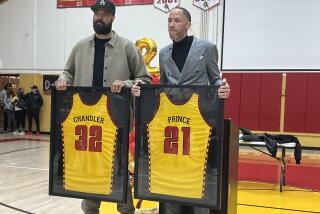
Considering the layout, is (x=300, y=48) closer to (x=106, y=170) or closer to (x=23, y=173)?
(x=23, y=173)

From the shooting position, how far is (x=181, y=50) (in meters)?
2.97

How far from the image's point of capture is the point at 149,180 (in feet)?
8.72

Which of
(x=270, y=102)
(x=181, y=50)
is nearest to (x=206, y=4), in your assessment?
(x=270, y=102)

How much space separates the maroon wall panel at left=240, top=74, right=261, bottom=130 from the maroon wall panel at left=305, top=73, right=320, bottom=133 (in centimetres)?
148

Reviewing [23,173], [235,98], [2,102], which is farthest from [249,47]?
[2,102]

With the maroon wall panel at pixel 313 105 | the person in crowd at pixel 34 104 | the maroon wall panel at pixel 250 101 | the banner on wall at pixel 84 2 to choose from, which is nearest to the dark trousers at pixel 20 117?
the person in crowd at pixel 34 104

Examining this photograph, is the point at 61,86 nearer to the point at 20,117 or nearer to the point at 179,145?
the point at 179,145

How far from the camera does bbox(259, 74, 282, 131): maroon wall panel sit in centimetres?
1220

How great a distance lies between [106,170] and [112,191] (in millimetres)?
152

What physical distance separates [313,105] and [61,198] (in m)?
9.09

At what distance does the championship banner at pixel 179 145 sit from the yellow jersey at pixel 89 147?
212 millimetres

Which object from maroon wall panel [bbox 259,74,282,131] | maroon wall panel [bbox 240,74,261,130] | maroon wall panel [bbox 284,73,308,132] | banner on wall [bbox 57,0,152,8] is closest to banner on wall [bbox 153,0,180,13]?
banner on wall [bbox 57,0,152,8]

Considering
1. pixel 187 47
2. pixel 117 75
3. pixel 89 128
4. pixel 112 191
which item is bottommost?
pixel 112 191

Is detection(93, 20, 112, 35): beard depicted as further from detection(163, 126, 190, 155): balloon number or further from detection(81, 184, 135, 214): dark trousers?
detection(81, 184, 135, 214): dark trousers
